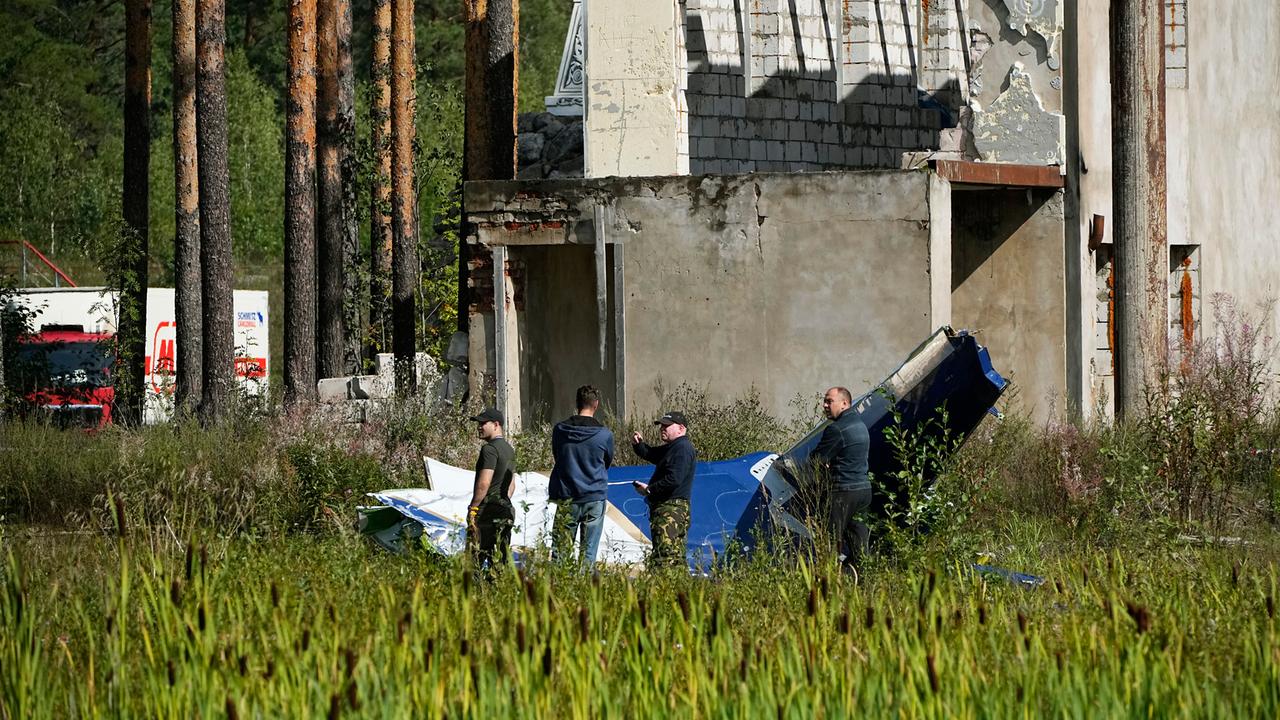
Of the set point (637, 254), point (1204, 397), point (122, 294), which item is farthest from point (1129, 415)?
point (122, 294)

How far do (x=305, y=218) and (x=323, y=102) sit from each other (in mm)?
3441

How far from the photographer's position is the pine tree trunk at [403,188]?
82.6 ft

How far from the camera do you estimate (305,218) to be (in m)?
22.9

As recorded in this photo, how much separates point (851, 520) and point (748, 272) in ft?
20.6

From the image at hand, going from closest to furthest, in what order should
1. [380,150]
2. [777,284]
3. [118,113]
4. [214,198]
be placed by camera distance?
[777,284] < [214,198] < [380,150] < [118,113]

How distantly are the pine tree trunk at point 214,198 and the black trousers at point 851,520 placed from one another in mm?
Result: 11942

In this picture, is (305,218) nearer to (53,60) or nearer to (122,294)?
(122,294)

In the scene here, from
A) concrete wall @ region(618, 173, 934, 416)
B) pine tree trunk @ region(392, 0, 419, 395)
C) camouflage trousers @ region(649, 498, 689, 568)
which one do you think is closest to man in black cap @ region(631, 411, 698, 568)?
camouflage trousers @ region(649, 498, 689, 568)

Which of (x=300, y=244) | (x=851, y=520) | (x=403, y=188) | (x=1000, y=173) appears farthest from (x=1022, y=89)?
(x=403, y=188)

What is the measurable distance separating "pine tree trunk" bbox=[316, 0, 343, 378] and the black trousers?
53.1 feet

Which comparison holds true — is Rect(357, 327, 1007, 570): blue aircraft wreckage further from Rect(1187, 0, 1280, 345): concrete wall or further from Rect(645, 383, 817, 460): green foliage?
Rect(1187, 0, 1280, 345): concrete wall

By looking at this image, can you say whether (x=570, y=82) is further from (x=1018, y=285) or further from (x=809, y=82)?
(x=1018, y=285)

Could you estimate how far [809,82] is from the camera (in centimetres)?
2022

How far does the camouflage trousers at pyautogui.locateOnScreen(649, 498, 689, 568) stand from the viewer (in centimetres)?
948
